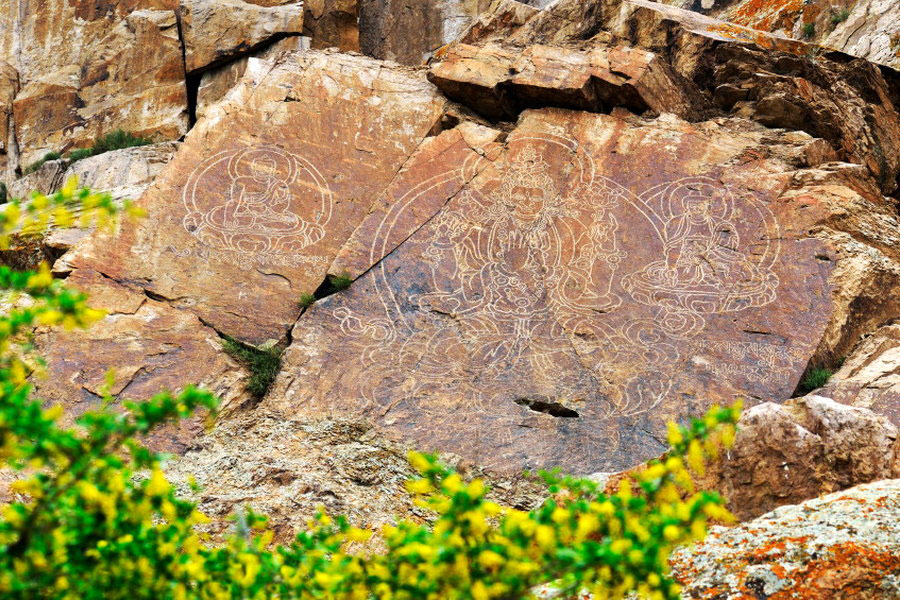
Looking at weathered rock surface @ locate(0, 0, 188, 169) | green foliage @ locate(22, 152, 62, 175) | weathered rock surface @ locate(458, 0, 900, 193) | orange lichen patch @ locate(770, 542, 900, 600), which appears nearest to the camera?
orange lichen patch @ locate(770, 542, 900, 600)

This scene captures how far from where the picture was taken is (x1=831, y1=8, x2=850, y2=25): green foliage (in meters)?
14.7

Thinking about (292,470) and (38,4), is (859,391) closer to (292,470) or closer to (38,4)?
(292,470)

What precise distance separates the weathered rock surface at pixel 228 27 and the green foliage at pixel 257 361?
659 centimetres

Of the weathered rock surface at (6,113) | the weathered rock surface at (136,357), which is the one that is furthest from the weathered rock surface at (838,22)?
the weathered rock surface at (6,113)

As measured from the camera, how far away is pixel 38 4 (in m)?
15.4

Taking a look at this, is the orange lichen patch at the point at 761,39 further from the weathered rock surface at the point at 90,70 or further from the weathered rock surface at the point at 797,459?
the weathered rock surface at the point at 90,70

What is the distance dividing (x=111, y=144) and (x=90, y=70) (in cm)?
190

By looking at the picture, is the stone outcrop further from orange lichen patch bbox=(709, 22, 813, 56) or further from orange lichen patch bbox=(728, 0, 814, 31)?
orange lichen patch bbox=(728, 0, 814, 31)

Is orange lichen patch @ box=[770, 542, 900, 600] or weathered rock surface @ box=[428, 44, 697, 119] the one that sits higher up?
weathered rock surface @ box=[428, 44, 697, 119]

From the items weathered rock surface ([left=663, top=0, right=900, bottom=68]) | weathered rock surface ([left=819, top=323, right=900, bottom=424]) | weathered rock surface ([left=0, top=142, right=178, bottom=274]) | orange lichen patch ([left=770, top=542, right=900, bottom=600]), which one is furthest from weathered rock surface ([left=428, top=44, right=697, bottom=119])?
orange lichen patch ([left=770, top=542, right=900, bottom=600])

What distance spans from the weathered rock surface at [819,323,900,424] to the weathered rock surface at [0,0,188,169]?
9.80 m

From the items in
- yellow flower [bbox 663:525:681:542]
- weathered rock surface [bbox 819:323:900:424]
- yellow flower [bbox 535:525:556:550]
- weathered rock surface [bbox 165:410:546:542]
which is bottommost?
weathered rock surface [bbox 165:410:546:542]

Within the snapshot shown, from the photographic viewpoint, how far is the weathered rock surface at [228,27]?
13500 mm

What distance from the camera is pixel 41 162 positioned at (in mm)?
13953
